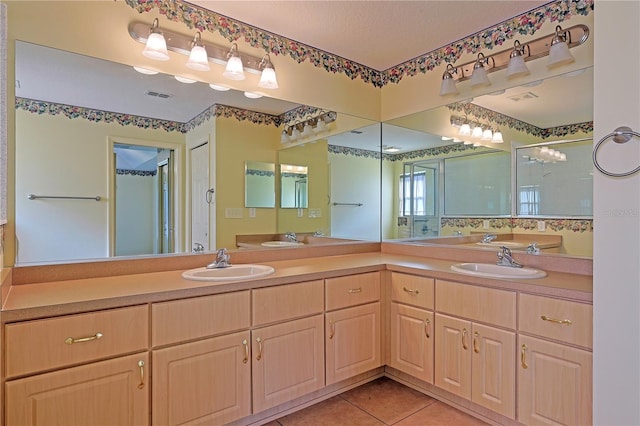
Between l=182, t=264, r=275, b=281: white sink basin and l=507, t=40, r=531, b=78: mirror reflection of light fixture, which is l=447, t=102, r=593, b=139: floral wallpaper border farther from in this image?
l=182, t=264, r=275, b=281: white sink basin

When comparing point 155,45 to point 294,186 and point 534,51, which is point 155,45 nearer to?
point 294,186

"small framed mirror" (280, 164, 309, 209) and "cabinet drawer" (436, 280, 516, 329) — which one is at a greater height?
"small framed mirror" (280, 164, 309, 209)

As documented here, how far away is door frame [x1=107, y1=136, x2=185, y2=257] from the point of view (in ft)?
6.10

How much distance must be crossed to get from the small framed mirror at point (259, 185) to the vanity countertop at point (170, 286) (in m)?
0.47

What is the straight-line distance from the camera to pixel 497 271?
209 cm

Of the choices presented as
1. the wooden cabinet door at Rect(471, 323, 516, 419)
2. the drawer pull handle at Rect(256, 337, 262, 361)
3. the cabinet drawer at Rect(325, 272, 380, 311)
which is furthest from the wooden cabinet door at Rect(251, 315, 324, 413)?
the wooden cabinet door at Rect(471, 323, 516, 419)

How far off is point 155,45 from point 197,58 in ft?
0.72

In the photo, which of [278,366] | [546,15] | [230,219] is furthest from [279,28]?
[278,366]

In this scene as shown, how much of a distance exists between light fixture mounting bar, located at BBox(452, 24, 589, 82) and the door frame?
1.95 metres

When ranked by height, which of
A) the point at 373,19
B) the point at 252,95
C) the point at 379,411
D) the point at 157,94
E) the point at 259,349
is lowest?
the point at 379,411

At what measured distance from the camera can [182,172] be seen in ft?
6.85
